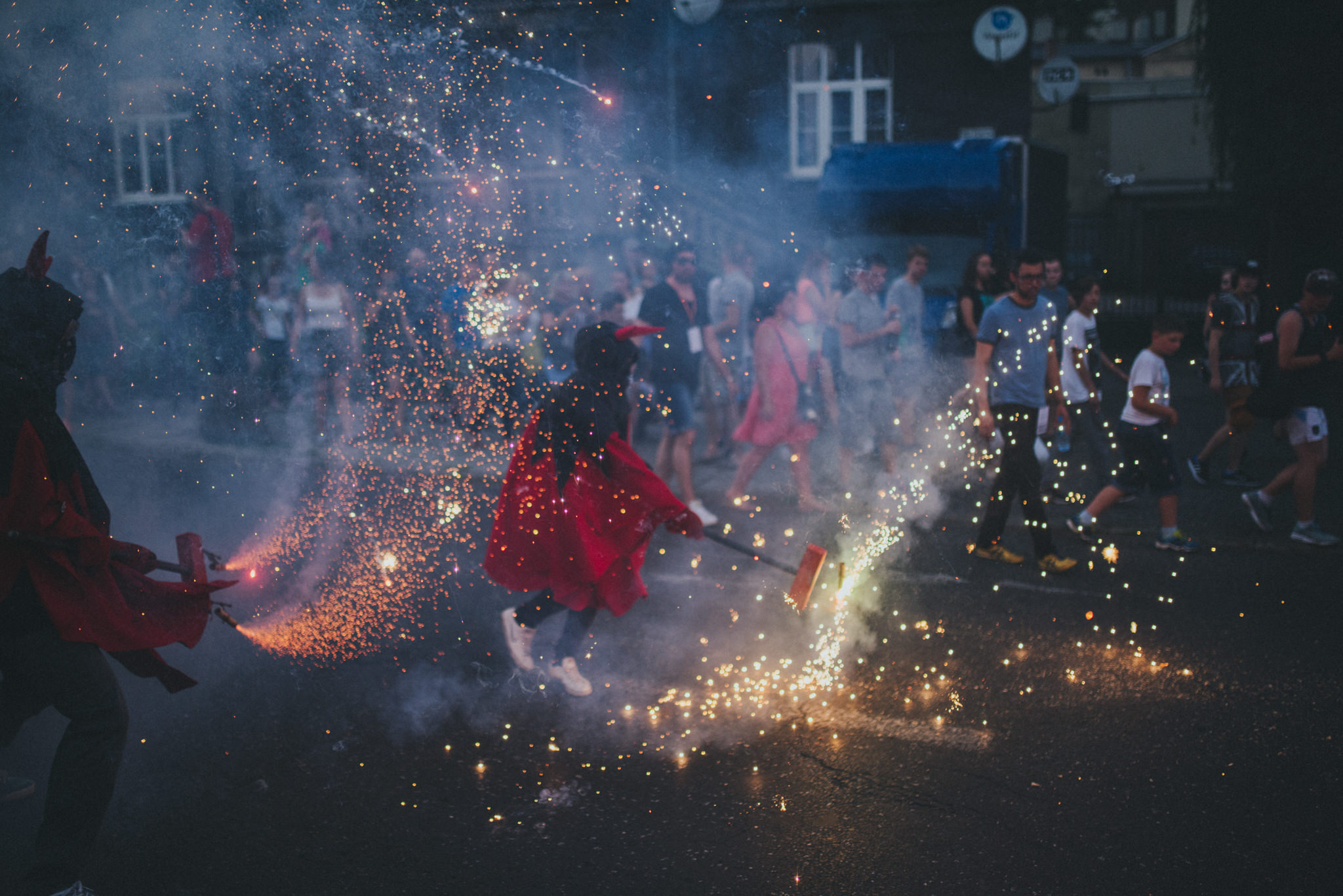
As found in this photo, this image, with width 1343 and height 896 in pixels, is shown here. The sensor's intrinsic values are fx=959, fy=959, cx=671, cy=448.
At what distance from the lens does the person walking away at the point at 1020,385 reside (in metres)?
5.20

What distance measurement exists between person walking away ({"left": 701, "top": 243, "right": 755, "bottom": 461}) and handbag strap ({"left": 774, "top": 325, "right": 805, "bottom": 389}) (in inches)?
27.1

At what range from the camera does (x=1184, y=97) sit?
25297mm

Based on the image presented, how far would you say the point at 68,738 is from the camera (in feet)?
8.27

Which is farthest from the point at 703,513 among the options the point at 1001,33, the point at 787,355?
the point at 1001,33

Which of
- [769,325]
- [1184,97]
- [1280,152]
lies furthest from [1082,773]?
[1184,97]

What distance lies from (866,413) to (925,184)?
423 cm

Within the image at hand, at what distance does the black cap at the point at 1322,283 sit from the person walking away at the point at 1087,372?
1272 millimetres

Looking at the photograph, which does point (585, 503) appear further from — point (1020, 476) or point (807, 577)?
point (1020, 476)

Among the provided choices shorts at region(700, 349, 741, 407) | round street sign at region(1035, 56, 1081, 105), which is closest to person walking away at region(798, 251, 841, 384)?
shorts at region(700, 349, 741, 407)

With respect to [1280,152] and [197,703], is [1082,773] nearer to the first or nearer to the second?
[197,703]

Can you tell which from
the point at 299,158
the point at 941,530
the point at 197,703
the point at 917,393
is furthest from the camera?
the point at 917,393

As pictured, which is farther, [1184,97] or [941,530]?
[1184,97]

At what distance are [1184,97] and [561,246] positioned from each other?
22.2 meters

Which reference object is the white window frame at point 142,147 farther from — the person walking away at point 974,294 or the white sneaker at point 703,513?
the person walking away at point 974,294
